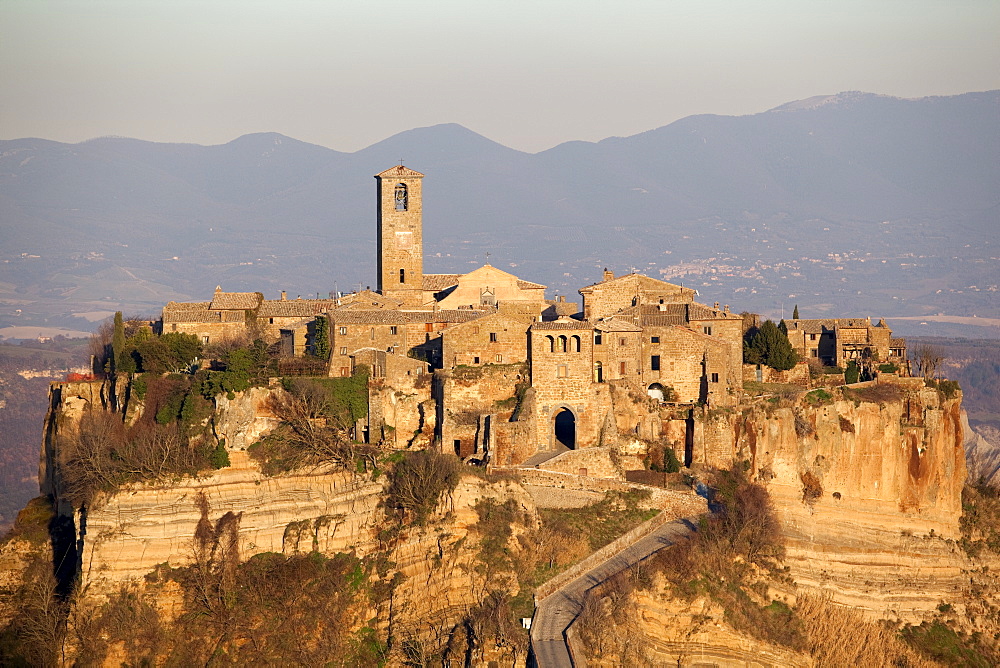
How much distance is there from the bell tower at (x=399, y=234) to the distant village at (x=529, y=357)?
507 cm

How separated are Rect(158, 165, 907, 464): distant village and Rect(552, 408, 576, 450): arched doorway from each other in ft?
0.23

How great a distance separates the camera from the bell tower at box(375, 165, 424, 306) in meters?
70.3

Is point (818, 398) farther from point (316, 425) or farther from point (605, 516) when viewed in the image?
point (316, 425)

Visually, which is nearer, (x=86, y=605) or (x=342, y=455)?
(x=86, y=605)

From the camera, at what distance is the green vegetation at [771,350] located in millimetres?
59781

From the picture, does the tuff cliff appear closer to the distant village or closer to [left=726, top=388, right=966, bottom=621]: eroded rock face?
[left=726, top=388, right=966, bottom=621]: eroded rock face

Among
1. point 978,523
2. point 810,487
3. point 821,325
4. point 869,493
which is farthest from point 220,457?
point 978,523

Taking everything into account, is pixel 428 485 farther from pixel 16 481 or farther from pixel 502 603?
pixel 16 481

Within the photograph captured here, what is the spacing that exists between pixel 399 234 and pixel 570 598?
29.4 m

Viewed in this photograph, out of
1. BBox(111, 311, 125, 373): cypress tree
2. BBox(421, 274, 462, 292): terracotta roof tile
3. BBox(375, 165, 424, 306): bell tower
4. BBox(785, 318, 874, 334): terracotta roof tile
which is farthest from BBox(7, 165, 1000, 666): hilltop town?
BBox(421, 274, 462, 292): terracotta roof tile

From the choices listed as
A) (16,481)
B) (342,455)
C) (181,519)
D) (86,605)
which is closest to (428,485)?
(342,455)

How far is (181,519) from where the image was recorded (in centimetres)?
5003

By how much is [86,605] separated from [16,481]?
288 ft

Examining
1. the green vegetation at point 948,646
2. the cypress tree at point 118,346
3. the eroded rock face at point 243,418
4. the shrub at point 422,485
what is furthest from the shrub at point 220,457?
the green vegetation at point 948,646
